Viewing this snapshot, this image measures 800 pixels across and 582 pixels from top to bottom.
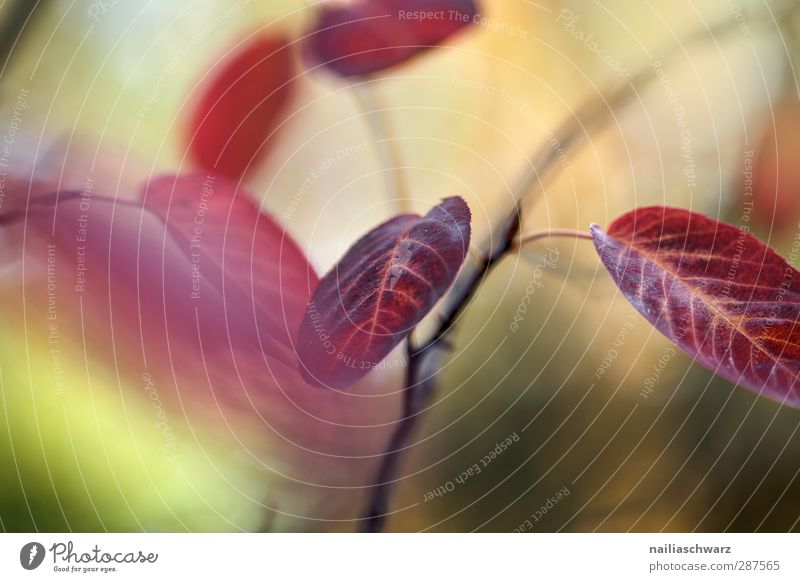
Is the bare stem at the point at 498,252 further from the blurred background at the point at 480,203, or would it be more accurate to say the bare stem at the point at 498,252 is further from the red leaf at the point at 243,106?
the red leaf at the point at 243,106

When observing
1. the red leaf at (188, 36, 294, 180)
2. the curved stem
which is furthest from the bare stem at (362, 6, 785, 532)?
the red leaf at (188, 36, 294, 180)

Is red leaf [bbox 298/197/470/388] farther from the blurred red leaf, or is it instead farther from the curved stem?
the blurred red leaf
